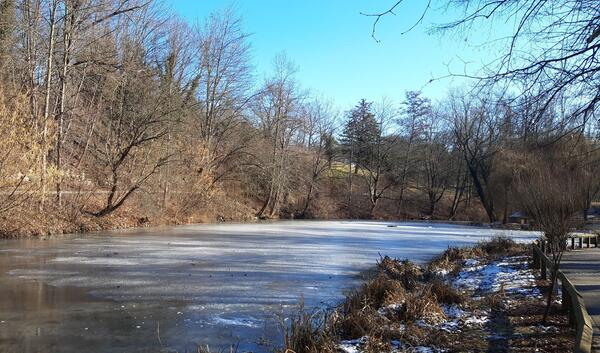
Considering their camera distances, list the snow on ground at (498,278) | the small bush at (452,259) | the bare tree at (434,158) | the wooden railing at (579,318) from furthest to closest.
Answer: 1. the bare tree at (434,158)
2. the small bush at (452,259)
3. the snow on ground at (498,278)
4. the wooden railing at (579,318)

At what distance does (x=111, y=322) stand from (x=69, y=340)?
101 cm

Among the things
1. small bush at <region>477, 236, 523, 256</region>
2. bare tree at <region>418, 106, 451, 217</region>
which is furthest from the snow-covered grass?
bare tree at <region>418, 106, 451, 217</region>

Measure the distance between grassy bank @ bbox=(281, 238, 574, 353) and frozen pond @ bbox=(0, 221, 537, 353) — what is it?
0.87 metres

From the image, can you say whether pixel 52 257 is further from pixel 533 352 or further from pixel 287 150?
pixel 287 150

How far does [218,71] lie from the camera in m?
43.5

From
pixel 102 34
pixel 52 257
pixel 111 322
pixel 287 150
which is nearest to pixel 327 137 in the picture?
pixel 287 150

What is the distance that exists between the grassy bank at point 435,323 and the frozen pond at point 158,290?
87 cm

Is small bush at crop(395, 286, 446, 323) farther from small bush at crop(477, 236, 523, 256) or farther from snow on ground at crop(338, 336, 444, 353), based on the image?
small bush at crop(477, 236, 523, 256)

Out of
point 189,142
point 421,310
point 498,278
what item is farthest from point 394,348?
point 189,142

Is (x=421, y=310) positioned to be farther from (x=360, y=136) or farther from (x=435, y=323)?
(x=360, y=136)

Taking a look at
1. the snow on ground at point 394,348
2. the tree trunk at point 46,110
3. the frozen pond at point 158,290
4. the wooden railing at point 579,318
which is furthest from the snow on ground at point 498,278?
the tree trunk at point 46,110

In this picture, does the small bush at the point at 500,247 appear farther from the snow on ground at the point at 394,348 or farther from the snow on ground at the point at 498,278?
the snow on ground at the point at 394,348

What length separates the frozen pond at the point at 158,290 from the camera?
696 centimetres

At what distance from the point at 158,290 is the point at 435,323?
542 centimetres
